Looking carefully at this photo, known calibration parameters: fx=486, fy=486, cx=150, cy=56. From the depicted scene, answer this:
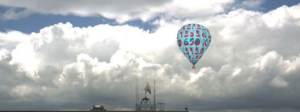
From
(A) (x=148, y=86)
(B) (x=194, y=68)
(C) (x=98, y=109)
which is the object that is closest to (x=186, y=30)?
(B) (x=194, y=68)

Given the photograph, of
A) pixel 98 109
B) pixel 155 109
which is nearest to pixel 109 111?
pixel 98 109

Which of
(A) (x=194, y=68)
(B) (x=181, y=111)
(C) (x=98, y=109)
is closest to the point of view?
(A) (x=194, y=68)

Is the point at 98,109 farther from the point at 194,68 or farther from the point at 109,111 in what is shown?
the point at 194,68

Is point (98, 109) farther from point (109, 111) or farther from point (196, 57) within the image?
point (196, 57)

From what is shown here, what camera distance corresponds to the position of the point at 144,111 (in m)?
138

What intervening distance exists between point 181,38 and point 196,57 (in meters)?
6.28

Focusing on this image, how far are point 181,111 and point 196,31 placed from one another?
46.9m

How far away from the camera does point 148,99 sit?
139 meters

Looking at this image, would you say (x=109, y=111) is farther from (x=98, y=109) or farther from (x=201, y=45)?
(x=201, y=45)

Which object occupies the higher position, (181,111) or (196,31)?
(196,31)

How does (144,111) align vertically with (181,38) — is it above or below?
below

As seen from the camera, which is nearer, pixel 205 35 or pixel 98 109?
pixel 205 35

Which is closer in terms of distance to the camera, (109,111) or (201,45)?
(201,45)

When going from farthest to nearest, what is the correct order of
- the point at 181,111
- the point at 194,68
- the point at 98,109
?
the point at 181,111 < the point at 98,109 < the point at 194,68
